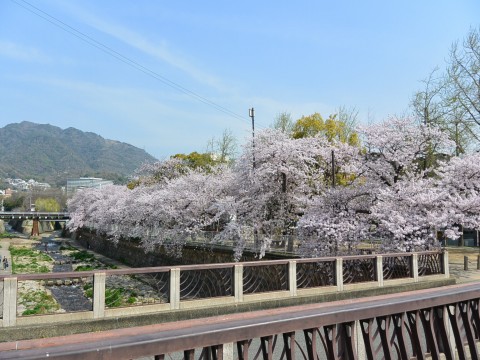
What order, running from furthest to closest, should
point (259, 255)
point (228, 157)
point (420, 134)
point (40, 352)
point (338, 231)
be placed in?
point (228, 157) < point (259, 255) < point (420, 134) < point (338, 231) < point (40, 352)

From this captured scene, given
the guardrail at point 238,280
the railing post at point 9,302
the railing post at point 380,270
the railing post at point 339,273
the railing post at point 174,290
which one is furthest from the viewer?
the railing post at point 380,270

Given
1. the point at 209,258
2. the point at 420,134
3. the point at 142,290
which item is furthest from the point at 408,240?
the point at 142,290

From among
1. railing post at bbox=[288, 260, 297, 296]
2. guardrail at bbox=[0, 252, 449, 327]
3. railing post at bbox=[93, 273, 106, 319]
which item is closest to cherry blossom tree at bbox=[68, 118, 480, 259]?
guardrail at bbox=[0, 252, 449, 327]

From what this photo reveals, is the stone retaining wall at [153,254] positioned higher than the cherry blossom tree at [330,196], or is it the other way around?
the cherry blossom tree at [330,196]

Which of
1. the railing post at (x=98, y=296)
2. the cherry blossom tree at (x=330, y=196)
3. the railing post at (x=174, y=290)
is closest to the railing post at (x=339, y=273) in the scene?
the cherry blossom tree at (x=330, y=196)

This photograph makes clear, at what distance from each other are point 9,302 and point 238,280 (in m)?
6.63

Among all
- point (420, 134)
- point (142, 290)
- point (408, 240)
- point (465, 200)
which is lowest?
point (142, 290)

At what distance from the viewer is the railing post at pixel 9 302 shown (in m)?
10.2

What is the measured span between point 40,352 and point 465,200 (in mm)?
19913

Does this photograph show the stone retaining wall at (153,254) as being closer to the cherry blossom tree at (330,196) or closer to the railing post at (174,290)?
the cherry blossom tree at (330,196)

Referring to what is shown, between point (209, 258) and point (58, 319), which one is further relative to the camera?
point (209, 258)

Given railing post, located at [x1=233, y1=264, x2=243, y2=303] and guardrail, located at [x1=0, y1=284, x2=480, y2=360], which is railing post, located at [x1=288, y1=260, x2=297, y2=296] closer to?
railing post, located at [x1=233, y1=264, x2=243, y2=303]

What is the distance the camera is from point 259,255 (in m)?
24.6

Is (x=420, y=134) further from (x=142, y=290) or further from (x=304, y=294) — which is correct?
(x=142, y=290)
